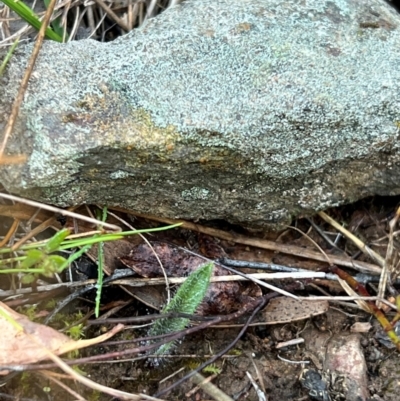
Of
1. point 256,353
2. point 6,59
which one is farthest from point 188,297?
point 6,59

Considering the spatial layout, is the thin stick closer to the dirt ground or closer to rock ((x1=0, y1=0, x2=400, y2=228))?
the dirt ground

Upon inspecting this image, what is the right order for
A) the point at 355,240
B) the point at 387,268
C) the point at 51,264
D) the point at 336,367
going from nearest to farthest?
the point at 51,264 < the point at 336,367 < the point at 387,268 < the point at 355,240

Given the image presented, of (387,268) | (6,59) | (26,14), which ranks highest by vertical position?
(26,14)

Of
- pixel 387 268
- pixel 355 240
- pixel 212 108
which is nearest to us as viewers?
pixel 212 108

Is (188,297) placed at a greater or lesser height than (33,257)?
lesser

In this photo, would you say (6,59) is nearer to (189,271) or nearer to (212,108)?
(212,108)

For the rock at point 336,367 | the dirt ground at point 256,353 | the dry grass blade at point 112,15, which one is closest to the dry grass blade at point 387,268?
the dirt ground at point 256,353

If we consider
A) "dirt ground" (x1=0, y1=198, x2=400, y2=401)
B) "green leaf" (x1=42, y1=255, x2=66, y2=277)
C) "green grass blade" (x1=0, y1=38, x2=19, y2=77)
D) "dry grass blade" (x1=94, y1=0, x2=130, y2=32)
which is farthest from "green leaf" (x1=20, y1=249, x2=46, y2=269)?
"dry grass blade" (x1=94, y1=0, x2=130, y2=32)

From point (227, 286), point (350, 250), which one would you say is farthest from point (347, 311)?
point (227, 286)
